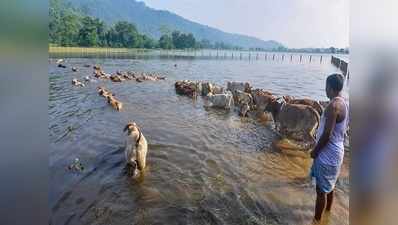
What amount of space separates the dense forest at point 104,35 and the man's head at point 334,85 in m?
0.66

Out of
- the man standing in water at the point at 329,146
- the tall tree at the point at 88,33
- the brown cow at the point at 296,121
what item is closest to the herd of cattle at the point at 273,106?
the brown cow at the point at 296,121

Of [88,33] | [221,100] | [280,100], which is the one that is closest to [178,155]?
[221,100]

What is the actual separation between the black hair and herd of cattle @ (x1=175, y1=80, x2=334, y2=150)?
0.16 m

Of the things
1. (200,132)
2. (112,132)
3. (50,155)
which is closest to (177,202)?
(200,132)

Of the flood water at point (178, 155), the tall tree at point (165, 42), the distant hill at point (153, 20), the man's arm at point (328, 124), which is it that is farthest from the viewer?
the tall tree at point (165, 42)

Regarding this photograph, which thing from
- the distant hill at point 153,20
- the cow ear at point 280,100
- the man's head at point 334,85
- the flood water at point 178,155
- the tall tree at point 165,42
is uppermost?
the distant hill at point 153,20

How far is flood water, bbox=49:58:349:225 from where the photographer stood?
2.05m

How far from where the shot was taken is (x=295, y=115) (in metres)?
2.24

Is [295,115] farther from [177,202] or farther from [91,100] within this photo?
[91,100]

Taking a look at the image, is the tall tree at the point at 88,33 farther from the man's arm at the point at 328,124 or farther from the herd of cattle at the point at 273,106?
the man's arm at the point at 328,124

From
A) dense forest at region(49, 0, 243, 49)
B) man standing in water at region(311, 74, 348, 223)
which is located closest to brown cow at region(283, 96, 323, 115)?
man standing in water at region(311, 74, 348, 223)

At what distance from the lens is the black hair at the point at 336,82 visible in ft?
6.17

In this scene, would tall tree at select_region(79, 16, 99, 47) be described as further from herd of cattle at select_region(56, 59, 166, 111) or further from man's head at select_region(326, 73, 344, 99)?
man's head at select_region(326, 73, 344, 99)
